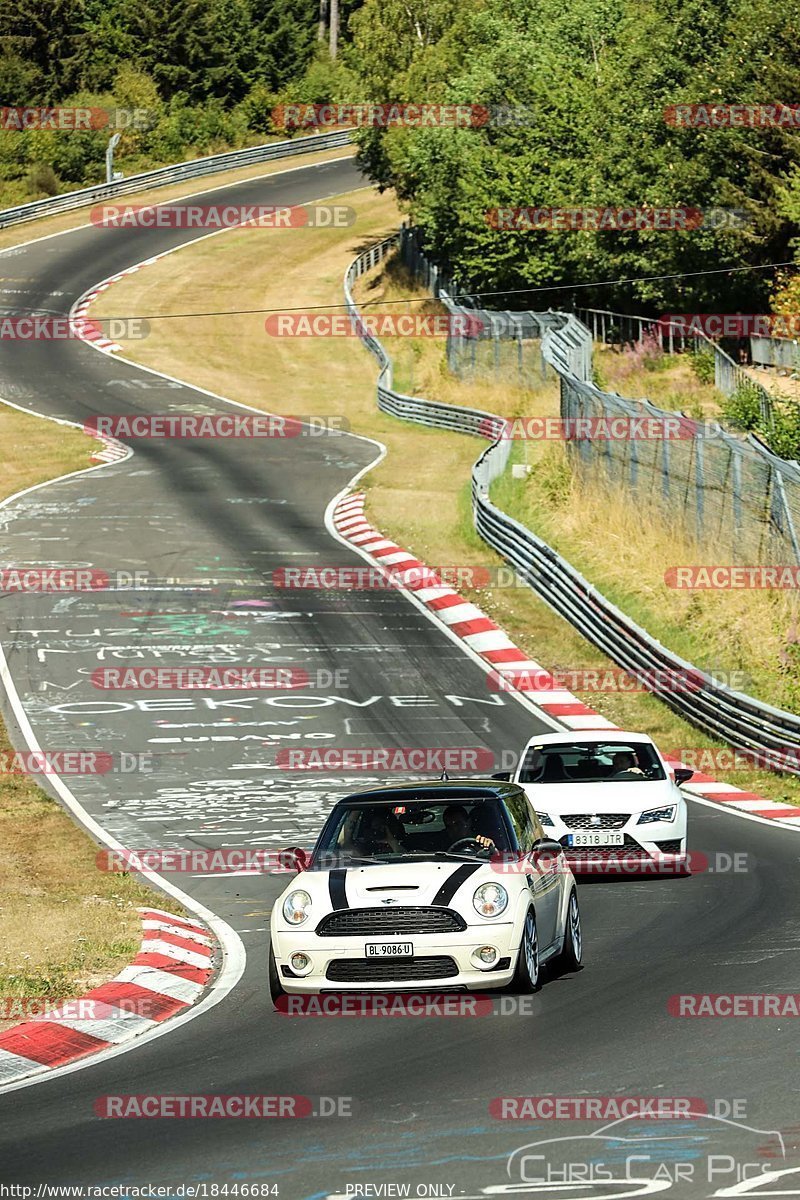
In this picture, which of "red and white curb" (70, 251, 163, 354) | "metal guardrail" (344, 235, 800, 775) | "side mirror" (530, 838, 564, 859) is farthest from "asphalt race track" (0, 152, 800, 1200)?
"red and white curb" (70, 251, 163, 354)

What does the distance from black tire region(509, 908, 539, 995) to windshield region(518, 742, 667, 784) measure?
6.11 m

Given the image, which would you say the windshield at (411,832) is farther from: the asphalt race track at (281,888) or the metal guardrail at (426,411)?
the metal guardrail at (426,411)

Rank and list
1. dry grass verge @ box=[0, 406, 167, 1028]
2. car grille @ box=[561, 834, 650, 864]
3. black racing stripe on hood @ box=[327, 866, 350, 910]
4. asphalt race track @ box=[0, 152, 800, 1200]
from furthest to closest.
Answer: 1. car grille @ box=[561, 834, 650, 864]
2. dry grass verge @ box=[0, 406, 167, 1028]
3. black racing stripe on hood @ box=[327, 866, 350, 910]
4. asphalt race track @ box=[0, 152, 800, 1200]

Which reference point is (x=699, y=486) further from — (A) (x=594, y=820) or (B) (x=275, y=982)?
(B) (x=275, y=982)

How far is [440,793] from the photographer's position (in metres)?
13.3

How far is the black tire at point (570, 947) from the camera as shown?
43.5ft

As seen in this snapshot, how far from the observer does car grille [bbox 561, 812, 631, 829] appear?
1762 cm

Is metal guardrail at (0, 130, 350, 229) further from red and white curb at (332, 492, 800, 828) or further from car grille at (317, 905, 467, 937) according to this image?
car grille at (317, 905, 467, 937)

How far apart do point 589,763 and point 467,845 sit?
20.8 ft

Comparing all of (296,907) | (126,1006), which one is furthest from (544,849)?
(126,1006)

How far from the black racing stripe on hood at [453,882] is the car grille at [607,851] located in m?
5.35

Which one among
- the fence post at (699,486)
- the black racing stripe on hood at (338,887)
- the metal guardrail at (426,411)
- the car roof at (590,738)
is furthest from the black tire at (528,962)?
the metal guardrail at (426,411)

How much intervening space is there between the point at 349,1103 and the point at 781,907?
703 cm

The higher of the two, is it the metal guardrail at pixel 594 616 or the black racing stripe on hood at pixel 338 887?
the black racing stripe on hood at pixel 338 887
